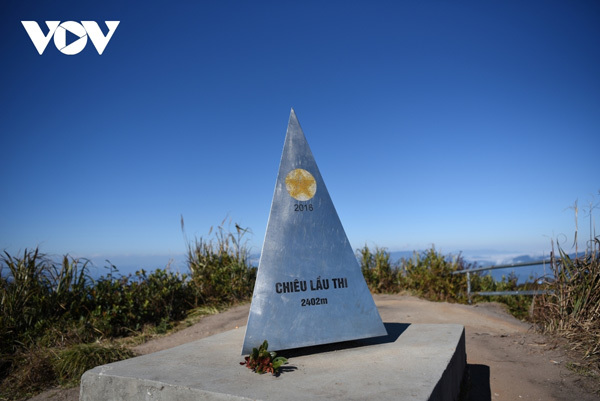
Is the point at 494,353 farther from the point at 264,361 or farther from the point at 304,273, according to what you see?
the point at 264,361

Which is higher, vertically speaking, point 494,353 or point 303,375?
point 303,375

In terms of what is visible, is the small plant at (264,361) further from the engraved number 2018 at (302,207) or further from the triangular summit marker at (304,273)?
the engraved number 2018 at (302,207)

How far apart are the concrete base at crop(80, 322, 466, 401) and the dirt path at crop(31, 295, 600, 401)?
0.56 metres

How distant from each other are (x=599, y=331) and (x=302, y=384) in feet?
11.8

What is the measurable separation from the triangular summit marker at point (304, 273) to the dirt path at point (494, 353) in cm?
145

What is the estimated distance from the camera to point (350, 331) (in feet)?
11.3

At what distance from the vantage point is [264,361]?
2.92 meters

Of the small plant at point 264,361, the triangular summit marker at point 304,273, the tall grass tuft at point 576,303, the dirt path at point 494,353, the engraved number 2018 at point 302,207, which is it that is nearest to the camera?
the small plant at point 264,361

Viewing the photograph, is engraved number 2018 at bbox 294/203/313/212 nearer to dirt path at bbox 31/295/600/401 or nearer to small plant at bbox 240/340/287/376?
small plant at bbox 240/340/287/376

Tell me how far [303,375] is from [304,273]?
828 mm

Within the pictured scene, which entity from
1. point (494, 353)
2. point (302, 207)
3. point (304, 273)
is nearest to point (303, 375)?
point (304, 273)

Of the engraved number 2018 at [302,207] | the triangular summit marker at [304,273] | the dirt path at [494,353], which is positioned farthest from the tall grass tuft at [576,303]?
the engraved number 2018 at [302,207]

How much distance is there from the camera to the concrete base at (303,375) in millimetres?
2484

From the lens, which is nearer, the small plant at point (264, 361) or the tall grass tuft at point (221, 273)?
the small plant at point (264, 361)
